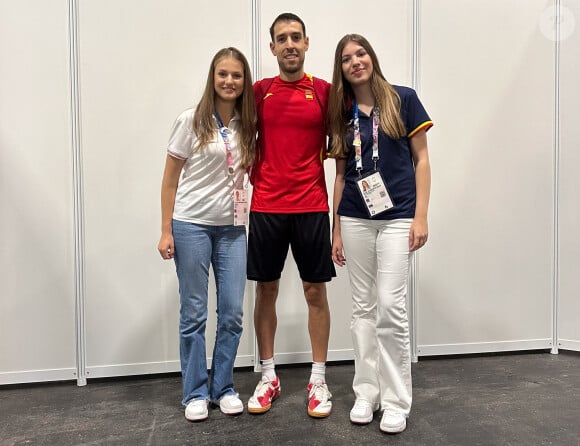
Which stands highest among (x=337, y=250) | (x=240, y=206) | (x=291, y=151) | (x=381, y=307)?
(x=291, y=151)

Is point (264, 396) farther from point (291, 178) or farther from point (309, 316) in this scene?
point (291, 178)

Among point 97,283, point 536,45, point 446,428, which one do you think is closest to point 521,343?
point 446,428

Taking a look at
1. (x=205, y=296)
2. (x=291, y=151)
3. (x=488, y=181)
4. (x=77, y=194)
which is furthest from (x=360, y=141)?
(x=77, y=194)

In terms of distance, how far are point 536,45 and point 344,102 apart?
1.72 meters

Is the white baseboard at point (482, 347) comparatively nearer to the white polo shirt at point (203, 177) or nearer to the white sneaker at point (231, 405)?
the white sneaker at point (231, 405)

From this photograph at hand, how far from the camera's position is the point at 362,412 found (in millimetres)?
1979

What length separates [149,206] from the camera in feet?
8.69

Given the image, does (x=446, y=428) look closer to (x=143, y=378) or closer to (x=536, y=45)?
(x=143, y=378)

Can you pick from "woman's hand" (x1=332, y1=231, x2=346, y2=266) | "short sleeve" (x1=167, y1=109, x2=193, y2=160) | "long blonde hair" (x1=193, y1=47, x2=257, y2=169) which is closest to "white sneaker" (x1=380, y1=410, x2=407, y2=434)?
"woman's hand" (x1=332, y1=231, x2=346, y2=266)

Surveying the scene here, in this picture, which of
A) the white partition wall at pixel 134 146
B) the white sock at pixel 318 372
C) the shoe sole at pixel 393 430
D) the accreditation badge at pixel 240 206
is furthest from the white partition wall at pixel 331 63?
the shoe sole at pixel 393 430

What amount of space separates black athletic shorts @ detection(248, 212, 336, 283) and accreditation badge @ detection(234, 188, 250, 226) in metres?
0.05

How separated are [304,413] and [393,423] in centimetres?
42

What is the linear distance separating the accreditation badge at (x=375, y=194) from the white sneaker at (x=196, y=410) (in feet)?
3.58

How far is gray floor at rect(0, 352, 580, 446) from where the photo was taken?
1.89m
